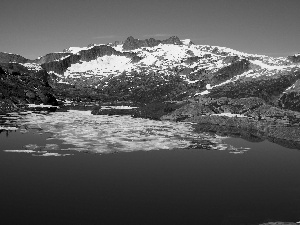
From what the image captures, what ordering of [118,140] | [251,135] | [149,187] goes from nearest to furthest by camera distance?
[149,187] < [118,140] < [251,135]

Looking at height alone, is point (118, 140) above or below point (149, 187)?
above

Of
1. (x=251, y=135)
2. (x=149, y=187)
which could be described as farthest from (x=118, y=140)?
(x=251, y=135)

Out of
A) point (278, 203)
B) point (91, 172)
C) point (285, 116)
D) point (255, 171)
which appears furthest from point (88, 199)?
point (285, 116)

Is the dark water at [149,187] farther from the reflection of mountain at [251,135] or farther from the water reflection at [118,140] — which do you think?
the reflection of mountain at [251,135]

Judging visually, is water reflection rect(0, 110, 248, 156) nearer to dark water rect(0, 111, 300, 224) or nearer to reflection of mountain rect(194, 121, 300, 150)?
dark water rect(0, 111, 300, 224)

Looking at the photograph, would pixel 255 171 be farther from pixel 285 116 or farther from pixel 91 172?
pixel 285 116

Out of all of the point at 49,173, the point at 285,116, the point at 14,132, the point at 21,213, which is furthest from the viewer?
the point at 285,116

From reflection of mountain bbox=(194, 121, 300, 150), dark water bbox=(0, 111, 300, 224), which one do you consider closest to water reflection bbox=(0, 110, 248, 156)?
dark water bbox=(0, 111, 300, 224)

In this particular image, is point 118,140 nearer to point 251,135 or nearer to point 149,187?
point 149,187

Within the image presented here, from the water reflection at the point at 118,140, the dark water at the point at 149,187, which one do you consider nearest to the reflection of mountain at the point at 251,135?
the water reflection at the point at 118,140
